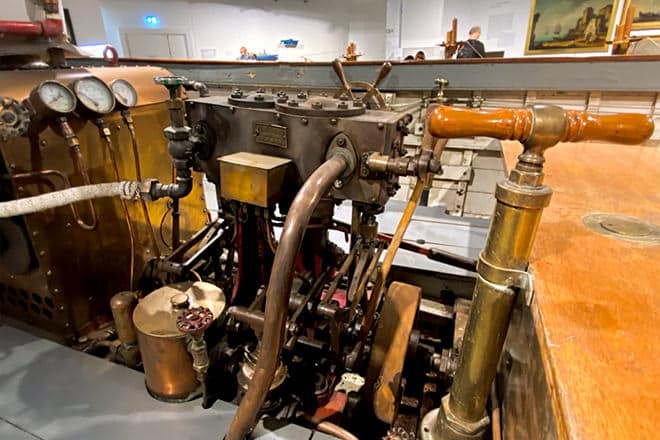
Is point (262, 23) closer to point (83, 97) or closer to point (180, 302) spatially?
point (83, 97)

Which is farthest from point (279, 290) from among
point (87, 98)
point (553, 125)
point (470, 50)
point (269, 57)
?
point (269, 57)

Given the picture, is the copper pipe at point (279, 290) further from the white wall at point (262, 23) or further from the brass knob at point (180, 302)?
the white wall at point (262, 23)

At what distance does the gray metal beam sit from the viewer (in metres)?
2.28

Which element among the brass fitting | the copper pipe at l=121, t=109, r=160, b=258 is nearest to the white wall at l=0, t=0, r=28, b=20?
the copper pipe at l=121, t=109, r=160, b=258

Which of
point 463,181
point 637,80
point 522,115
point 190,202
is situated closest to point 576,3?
point 637,80

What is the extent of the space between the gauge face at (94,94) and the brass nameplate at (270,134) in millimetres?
728

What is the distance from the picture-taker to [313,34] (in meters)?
8.41

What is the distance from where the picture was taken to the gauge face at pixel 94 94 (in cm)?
138

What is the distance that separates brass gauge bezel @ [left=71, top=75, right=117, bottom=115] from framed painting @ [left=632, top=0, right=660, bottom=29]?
17.0 feet

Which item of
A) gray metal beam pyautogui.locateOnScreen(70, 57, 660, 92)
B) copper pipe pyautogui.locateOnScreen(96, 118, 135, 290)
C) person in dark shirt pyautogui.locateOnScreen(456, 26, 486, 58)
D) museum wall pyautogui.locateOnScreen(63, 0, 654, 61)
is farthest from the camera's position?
museum wall pyautogui.locateOnScreen(63, 0, 654, 61)

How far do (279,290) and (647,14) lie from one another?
5284 millimetres

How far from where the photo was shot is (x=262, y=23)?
→ 25.9 feet

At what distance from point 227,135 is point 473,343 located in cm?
99

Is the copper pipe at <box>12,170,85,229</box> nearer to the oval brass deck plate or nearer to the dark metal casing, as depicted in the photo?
the dark metal casing
